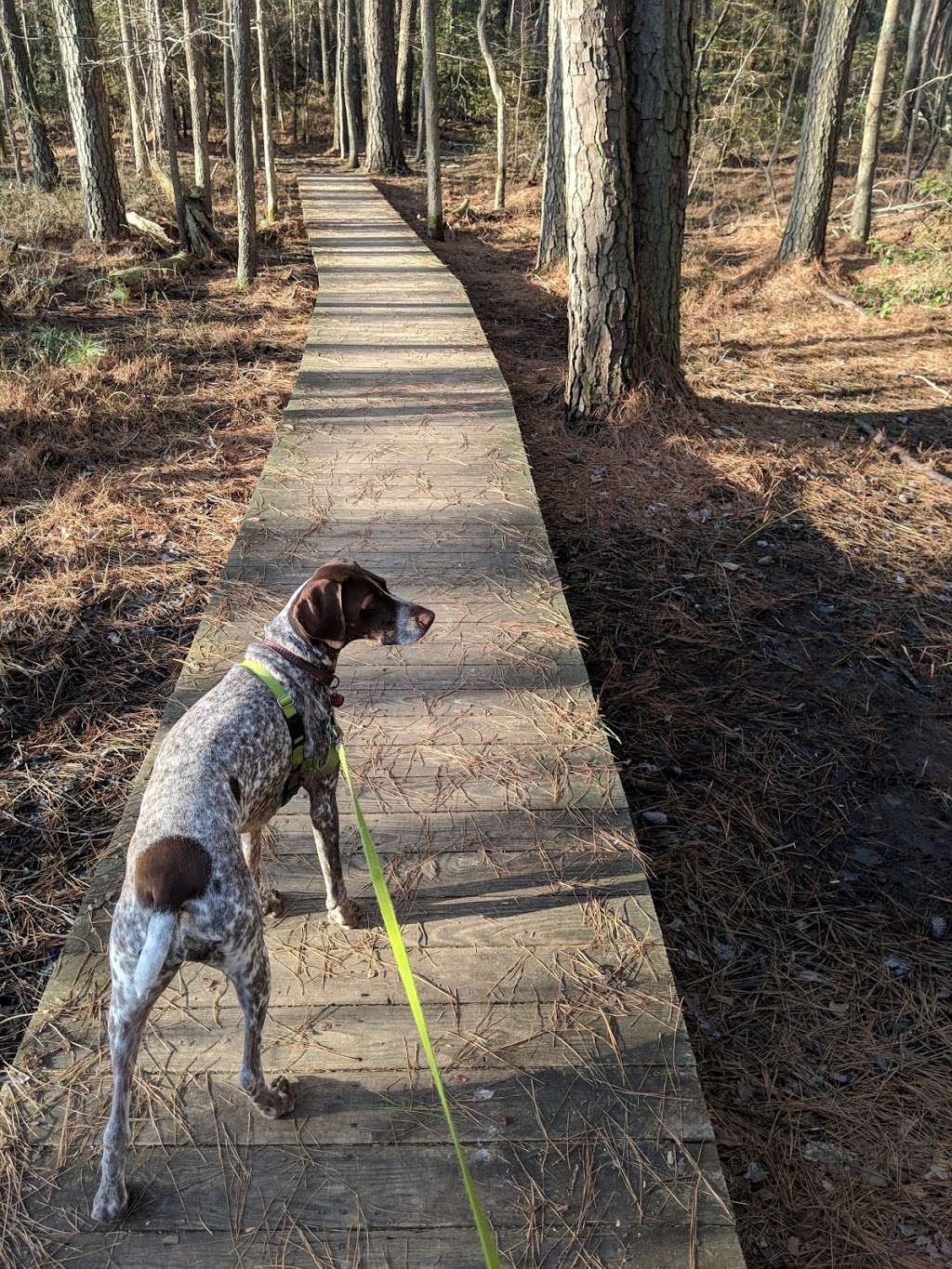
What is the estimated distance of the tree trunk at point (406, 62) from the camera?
82.4ft

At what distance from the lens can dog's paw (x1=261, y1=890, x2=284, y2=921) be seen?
2598mm

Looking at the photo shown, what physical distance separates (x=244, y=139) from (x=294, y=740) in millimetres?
8877

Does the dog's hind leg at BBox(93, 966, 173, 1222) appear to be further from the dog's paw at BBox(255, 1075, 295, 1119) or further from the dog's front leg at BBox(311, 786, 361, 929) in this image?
the dog's front leg at BBox(311, 786, 361, 929)

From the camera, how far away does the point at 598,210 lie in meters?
5.90

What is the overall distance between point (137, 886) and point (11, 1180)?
29.1 inches

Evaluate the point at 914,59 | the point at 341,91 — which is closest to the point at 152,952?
the point at 914,59

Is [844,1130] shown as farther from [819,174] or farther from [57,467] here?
[819,174]

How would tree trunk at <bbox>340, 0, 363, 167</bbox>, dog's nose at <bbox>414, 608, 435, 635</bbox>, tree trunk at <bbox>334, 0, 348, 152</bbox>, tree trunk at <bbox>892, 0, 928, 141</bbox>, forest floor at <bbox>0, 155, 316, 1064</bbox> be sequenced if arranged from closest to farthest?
dog's nose at <bbox>414, 608, 435, 635</bbox> → forest floor at <bbox>0, 155, 316, 1064</bbox> → tree trunk at <bbox>892, 0, 928, 141</bbox> → tree trunk at <bbox>340, 0, 363, 167</bbox> → tree trunk at <bbox>334, 0, 348, 152</bbox>

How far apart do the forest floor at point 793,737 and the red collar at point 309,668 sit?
1269 mm

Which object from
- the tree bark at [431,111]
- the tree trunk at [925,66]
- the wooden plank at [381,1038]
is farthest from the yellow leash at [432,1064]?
the tree trunk at [925,66]

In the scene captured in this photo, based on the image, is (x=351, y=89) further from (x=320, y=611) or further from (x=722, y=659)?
(x=320, y=611)

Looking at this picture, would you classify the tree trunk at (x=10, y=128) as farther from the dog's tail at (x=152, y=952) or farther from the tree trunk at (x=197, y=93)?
the dog's tail at (x=152, y=952)

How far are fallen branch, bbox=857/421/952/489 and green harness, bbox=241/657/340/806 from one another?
5397mm

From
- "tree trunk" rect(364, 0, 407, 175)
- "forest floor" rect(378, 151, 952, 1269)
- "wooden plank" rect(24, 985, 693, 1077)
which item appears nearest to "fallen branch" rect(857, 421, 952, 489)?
"forest floor" rect(378, 151, 952, 1269)
